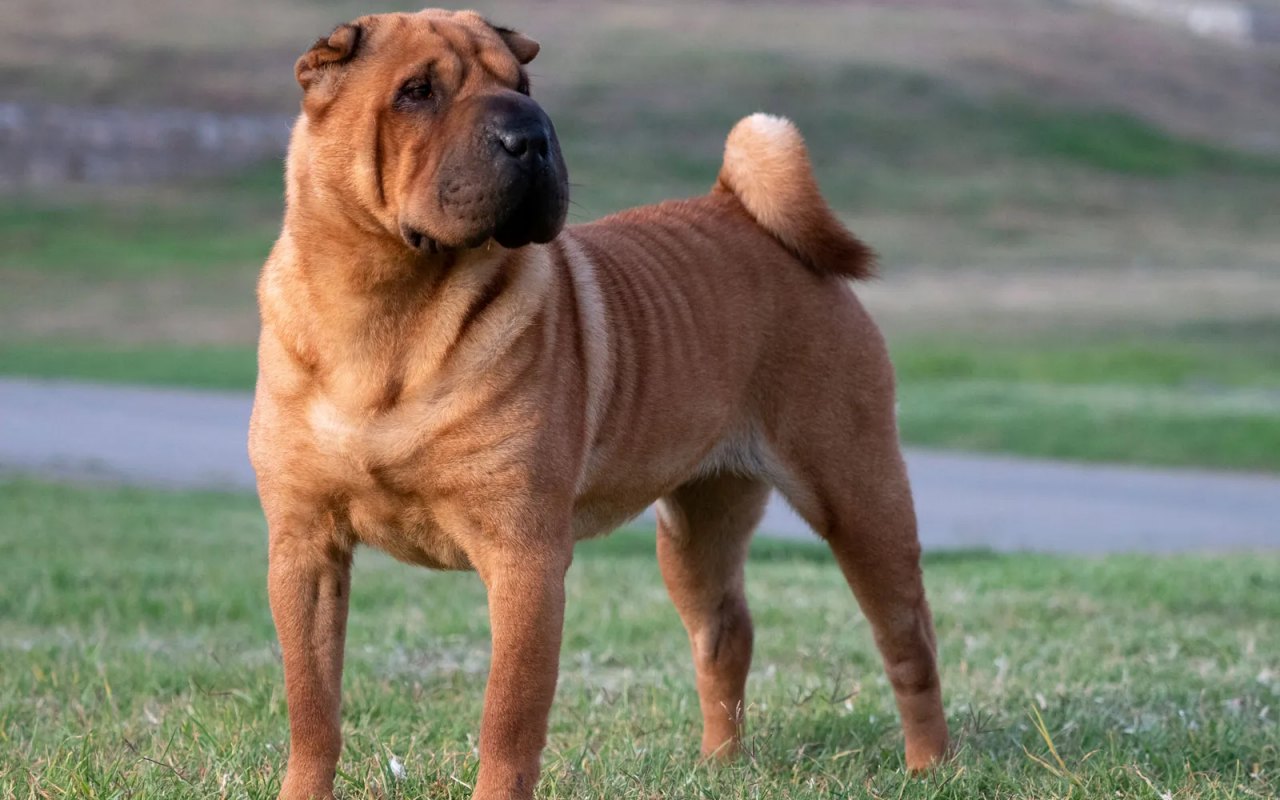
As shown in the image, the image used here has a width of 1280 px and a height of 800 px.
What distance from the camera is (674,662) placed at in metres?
6.54

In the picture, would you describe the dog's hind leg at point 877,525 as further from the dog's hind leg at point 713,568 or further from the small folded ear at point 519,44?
the small folded ear at point 519,44

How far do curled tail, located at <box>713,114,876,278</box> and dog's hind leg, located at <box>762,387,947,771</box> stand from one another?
425 millimetres

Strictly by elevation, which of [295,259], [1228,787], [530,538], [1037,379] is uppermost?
[295,259]

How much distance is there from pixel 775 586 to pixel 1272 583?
7.82 ft

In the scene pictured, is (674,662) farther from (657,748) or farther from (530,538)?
(530,538)

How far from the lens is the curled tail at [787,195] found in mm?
5012

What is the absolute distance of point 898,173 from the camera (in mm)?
45969

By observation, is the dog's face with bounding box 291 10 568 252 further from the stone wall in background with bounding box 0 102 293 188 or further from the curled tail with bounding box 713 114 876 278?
the stone wall in background with bounding box 0 102 293 188

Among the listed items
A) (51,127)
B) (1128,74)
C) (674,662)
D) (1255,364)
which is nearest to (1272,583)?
(674,662)

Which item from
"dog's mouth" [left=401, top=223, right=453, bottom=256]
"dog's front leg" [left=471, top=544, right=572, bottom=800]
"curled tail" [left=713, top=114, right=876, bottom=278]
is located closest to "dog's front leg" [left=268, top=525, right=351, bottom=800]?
"dog's front leg" [left=471, top=544, right=572, bottom=800]

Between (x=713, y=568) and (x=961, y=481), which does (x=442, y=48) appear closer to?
(x=713, y=568)

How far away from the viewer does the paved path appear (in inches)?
449

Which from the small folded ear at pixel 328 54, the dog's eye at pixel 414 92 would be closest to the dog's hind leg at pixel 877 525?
the dog's eye at pixel 414 92

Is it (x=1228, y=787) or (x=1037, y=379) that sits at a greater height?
(x=1228, y=787)
